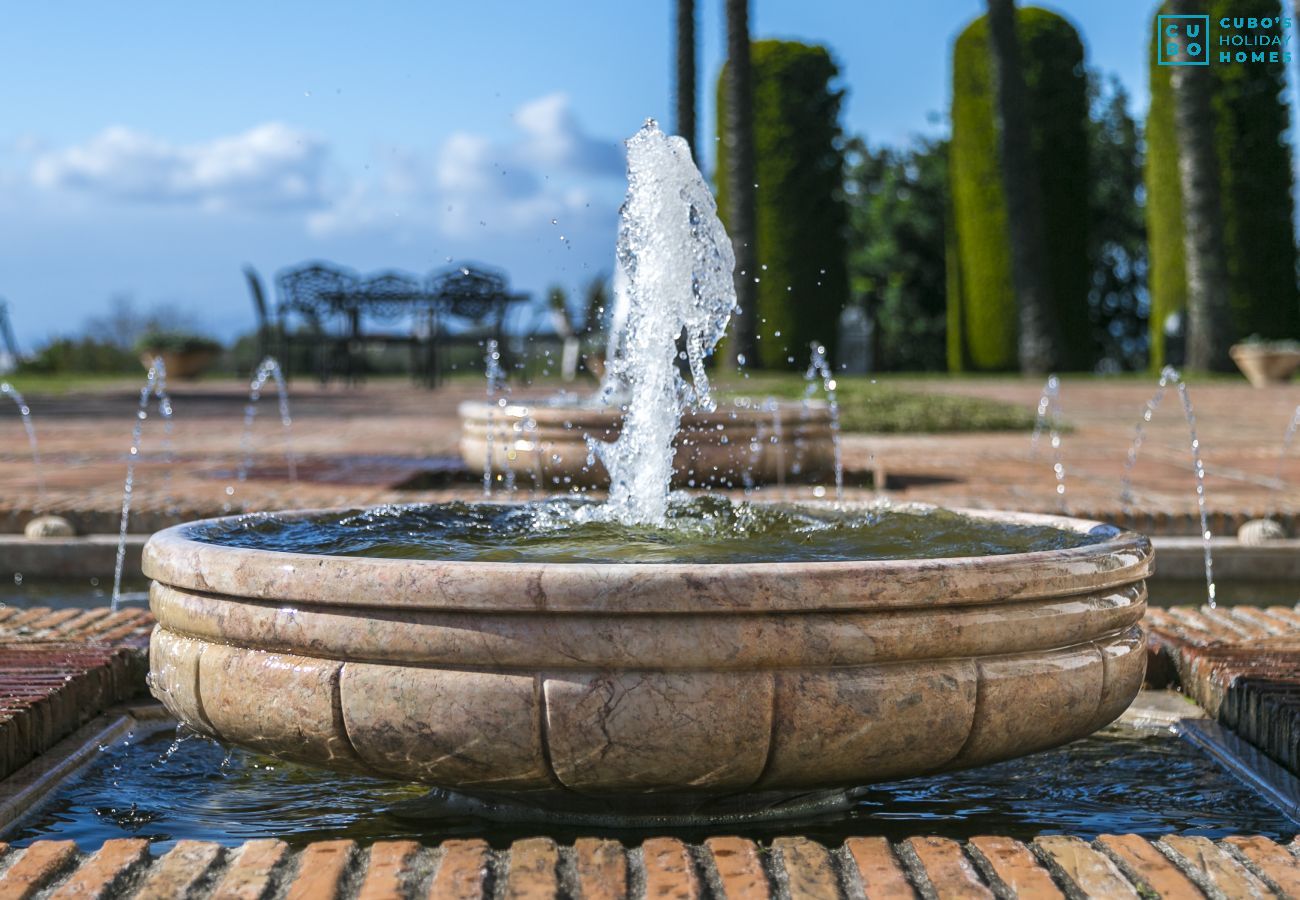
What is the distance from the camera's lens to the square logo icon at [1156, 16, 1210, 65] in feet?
54.4

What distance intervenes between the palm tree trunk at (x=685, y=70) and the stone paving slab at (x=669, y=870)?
52.3 feet

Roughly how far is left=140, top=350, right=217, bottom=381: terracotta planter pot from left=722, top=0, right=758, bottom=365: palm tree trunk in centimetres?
796

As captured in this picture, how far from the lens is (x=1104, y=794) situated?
264cm

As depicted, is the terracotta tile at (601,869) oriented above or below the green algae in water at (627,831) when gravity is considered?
above

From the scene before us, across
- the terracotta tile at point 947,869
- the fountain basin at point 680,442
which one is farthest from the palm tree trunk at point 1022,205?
the terracotta tile at point 947,869

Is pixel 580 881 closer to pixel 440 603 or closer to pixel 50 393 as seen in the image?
pixel 440 603

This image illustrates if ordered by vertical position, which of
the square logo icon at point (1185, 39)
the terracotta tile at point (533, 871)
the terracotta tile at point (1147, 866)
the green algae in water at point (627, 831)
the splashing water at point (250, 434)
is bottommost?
the green algae in water at point (627, 831)

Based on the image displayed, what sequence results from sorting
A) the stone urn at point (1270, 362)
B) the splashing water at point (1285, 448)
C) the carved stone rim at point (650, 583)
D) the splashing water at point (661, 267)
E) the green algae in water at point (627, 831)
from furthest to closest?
the stone urn at point (1270, 362)
the splashing water at point (1285, 448)
the splashing water at point (661, 267)
the green algae in water at point (627, 831)
the carved stone rim at point (650, 583)

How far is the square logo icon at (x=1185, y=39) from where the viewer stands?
16.6 m

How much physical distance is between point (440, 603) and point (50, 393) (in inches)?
583

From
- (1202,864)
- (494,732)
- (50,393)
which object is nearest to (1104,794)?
(1202,864)

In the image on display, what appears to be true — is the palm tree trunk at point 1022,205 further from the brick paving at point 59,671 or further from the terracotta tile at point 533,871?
the terracotta tile at point 533,871

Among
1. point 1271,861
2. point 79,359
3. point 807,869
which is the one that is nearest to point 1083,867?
point 1271,861

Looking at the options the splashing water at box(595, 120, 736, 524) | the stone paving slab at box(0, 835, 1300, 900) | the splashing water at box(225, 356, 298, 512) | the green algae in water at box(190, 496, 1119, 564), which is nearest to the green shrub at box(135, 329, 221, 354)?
the splashing water at box(225, 356, 298, 512)
